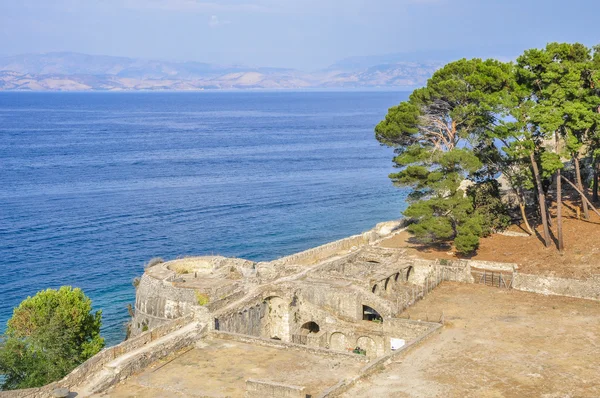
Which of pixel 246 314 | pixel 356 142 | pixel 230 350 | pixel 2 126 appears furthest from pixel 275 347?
pixel 2 126

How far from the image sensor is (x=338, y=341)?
3775cm

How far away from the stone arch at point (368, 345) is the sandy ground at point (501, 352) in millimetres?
2566

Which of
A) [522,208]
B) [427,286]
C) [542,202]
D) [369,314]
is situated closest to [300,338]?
[369,314]

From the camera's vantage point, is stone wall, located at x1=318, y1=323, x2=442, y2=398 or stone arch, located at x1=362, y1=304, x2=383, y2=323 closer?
stone wall, located at x1=318, y1=323, x2=442, y2=398

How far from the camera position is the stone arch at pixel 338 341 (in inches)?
1474

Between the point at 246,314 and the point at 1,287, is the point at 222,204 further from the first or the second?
the point at 246,314

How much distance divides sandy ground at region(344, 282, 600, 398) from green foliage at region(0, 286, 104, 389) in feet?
57.2

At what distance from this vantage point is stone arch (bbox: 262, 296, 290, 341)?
3850 centimetres

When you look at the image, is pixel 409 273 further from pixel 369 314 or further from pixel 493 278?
pixel 369 314

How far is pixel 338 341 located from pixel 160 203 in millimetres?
54653

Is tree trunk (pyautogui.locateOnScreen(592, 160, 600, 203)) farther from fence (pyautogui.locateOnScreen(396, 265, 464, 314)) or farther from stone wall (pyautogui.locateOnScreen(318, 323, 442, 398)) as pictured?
stone wall (pyautogui.locateOnScreen(318, 323, 442, 398))

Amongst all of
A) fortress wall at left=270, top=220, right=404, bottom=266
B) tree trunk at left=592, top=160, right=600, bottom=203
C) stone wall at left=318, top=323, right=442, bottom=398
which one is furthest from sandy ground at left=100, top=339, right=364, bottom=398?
tree trunk at left=592, top=160, right=600, bottom=203

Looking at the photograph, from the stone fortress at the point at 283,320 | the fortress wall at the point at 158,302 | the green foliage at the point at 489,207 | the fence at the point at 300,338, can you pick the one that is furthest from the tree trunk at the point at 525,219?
the fortress wall at the point at 158,302

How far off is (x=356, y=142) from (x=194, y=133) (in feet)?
140
